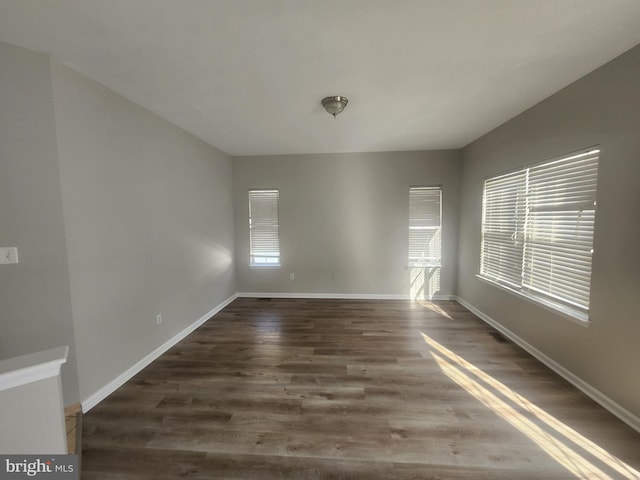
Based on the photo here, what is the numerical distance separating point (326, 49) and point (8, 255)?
2.53 metres

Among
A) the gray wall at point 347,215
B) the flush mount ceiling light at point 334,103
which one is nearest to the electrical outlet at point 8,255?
the flush mount ceiling light at point 334,103

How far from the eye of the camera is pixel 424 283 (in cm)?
431

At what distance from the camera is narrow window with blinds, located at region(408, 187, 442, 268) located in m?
4.20

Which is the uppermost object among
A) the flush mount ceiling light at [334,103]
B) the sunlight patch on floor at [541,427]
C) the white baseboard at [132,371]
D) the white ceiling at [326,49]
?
the white ceiling at [326,49]

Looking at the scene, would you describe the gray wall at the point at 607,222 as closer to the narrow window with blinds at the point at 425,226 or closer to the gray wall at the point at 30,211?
the narrow window with blinds at the point at 425,226

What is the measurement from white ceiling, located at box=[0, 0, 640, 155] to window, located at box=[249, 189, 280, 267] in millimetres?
1960

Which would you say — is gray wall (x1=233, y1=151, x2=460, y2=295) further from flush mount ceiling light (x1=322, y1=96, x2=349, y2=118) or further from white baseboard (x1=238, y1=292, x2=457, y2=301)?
flush mount ceiling light (x1=322, y1=96, x2=349, y2=118)

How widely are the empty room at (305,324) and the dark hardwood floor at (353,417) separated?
2cm

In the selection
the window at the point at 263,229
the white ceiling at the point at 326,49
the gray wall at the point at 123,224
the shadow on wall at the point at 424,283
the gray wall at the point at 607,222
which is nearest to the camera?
the white ceiling at the point at 326,49

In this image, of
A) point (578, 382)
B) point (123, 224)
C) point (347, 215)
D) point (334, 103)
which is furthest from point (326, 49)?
point (578, 382)

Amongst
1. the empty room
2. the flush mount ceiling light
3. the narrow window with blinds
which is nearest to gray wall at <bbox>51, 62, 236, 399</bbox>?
the empty room

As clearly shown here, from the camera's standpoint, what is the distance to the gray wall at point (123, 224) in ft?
5.95

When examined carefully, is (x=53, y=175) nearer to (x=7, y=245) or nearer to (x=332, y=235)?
(x=7, y=245)

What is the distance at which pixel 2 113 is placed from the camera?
154 cm
